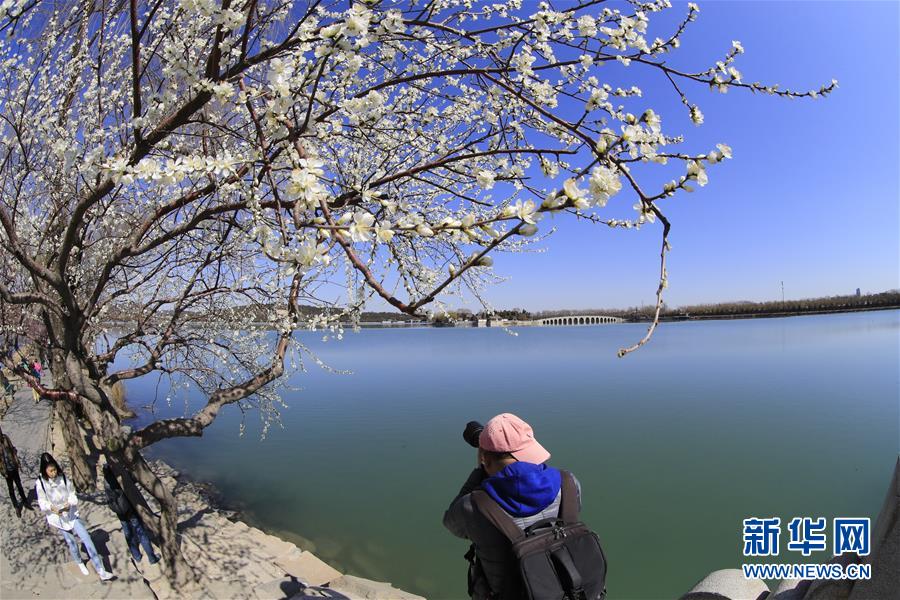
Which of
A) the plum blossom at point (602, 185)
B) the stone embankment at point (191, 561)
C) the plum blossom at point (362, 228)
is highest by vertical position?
the plum blossom at point (602, 185)

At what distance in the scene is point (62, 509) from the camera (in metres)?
4.74

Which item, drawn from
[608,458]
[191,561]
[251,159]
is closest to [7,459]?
[191,561]

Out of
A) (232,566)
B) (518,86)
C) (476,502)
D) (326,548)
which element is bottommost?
(326,548)

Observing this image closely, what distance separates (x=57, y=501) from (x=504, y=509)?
16.4 ft

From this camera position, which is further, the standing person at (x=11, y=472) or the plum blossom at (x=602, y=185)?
the standing person at (x=11, y=472)

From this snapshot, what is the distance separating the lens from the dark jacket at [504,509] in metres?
1.90

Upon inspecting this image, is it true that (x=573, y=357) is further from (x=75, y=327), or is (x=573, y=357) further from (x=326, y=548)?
(x=75, y=327)

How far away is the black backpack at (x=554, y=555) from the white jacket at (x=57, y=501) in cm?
483

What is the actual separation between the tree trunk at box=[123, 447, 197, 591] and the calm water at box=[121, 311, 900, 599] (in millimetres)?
2487

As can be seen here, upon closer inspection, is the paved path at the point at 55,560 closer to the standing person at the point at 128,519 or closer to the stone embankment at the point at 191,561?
the stone embankment at the point at 191,561

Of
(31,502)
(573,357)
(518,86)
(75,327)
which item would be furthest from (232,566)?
(573,357)

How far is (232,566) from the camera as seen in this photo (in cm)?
532

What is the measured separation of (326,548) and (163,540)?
2.95 metres

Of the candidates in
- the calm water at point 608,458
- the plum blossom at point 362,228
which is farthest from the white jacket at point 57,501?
the plum blossom at point 362,228
